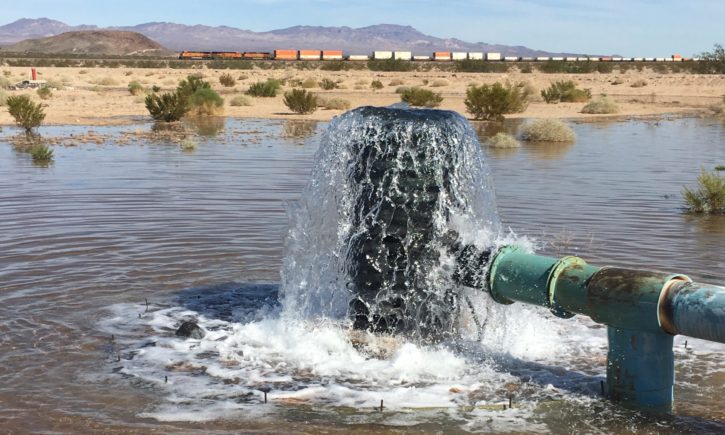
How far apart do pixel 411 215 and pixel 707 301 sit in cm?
240

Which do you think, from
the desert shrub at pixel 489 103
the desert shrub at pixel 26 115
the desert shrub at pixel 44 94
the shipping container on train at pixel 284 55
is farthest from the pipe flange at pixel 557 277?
the shipping container on train at pixel 284 55

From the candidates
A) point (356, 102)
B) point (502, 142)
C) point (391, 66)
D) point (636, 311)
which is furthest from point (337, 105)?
point (391, 66)

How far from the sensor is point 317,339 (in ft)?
23.5

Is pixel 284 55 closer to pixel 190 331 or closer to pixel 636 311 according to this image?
pixel 190 331

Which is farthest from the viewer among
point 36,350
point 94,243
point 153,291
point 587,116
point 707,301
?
point 587,116

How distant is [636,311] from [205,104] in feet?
95.2

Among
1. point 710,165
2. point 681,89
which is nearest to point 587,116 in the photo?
point 710,165

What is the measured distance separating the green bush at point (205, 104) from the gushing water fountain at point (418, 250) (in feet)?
84.1

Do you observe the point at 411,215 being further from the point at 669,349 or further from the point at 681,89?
the point at 681,89

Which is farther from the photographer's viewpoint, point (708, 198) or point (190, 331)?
point (708, 198)

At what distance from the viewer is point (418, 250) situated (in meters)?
7.09

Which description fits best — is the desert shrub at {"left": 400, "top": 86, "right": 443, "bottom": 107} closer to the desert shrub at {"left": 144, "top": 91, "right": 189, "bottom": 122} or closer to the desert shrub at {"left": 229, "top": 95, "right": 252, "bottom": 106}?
the desert shrub at {"left": 229, "top": 95, "right": 252, "bottom": 106}

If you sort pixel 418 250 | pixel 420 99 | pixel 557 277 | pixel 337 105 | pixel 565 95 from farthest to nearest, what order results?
pixel 565 95
pixel 337 105
pixel 420 99
pixel 418 250
pixel 557 277

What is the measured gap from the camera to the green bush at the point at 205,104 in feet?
108
